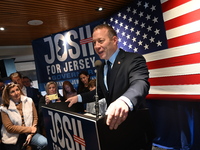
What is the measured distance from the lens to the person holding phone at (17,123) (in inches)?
91.3

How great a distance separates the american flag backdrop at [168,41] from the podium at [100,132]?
170 cm

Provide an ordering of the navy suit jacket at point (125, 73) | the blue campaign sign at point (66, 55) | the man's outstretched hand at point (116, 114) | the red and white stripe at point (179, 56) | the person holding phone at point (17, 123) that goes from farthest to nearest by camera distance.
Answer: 1. the blue campaign sign at point (66, 55)
2. the person holding phone at point (17, 123)
3. the red and white stripe at point (179, 56)
4. the navy suit jacket at point (125, 73)
5. the man's outstretched hand at point (116, 114)

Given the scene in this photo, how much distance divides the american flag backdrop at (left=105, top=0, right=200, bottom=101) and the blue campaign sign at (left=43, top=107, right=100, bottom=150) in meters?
1.95


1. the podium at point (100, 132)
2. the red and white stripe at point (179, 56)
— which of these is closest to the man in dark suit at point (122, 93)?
the podium at point (100, 132)

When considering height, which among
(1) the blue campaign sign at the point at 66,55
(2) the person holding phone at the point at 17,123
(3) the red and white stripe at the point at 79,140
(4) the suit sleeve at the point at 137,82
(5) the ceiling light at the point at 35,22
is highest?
(5) the ceiling light at the point at 35,22

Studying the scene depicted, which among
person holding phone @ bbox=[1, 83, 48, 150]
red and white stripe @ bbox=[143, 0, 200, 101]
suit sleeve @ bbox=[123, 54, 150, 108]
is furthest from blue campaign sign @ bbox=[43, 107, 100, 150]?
red and white stripe @ bbox=[143, 0, 200, 101]

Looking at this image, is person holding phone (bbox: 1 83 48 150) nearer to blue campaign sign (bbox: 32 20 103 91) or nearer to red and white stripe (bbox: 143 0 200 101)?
blue campaign sign (bbox: 32 20 103 91)

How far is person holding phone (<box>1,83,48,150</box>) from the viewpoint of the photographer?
2.32 m

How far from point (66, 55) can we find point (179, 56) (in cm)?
277

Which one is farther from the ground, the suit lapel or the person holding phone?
the suit lapel

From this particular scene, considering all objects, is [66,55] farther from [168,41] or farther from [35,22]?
[168,41]

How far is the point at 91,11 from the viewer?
3174 millimetres

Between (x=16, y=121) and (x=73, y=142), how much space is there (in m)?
1.79

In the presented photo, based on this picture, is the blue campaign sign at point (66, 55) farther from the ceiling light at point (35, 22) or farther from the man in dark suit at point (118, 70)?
the man in dark suit at point (118, 70)
